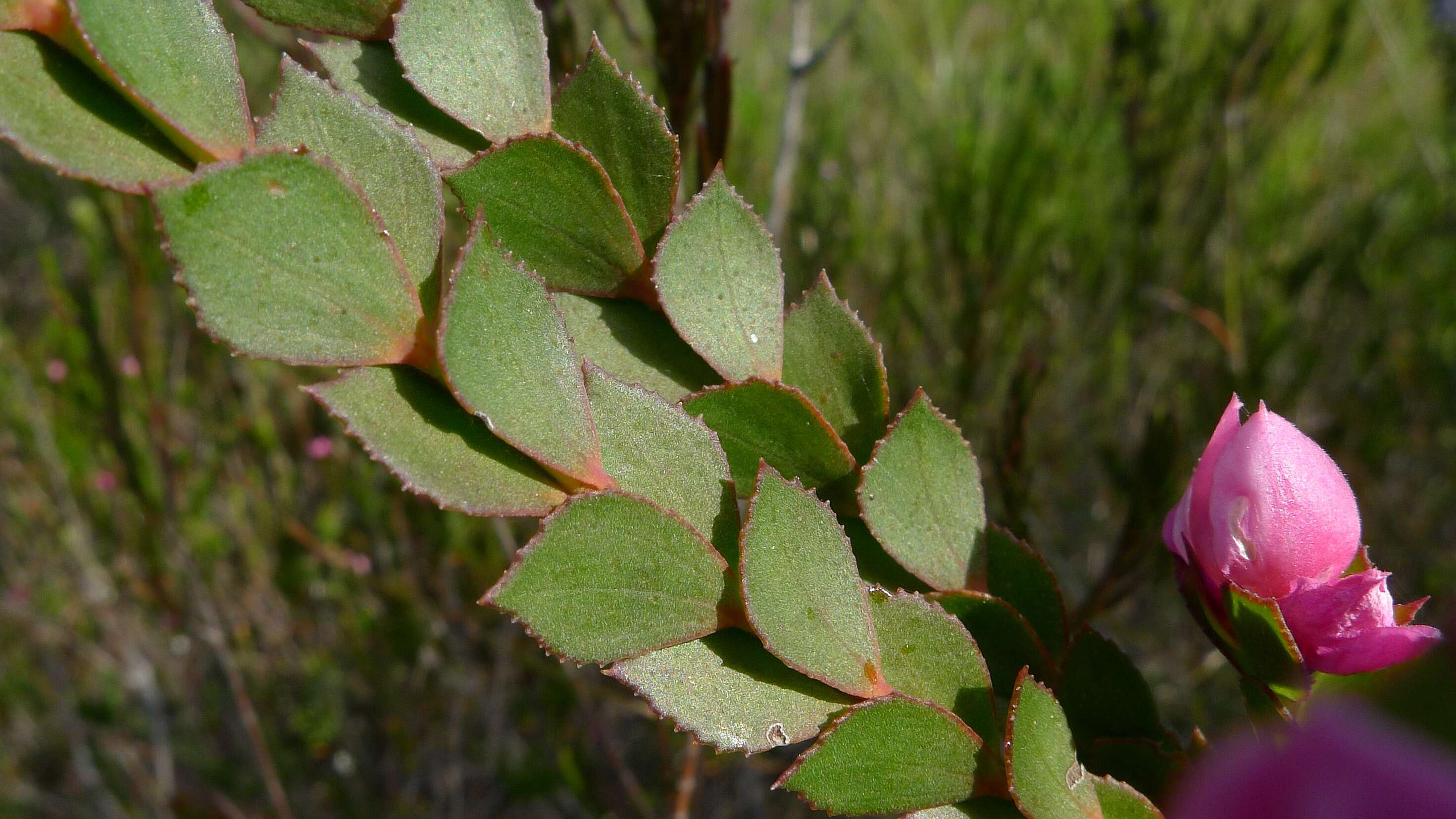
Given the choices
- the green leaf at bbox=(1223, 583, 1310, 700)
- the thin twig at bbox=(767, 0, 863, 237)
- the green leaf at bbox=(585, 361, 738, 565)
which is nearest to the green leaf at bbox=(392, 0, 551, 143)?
the green leaf at bbox=(585, 361, 738, 565)

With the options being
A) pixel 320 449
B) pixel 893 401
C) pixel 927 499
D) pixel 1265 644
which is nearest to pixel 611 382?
pixel 927 499

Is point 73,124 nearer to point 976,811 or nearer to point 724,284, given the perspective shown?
point 724,284

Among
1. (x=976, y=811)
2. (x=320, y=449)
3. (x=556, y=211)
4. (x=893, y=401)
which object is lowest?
(x=320, y=449)

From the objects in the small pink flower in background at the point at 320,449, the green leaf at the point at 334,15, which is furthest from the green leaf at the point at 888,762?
the small pink flower in background at the point at 320,449

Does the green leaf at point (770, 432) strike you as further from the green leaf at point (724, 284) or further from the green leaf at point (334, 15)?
the green leaf at point (334, 15)

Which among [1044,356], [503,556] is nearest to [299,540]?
[503,556]

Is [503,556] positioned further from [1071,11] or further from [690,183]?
[1071,11]
